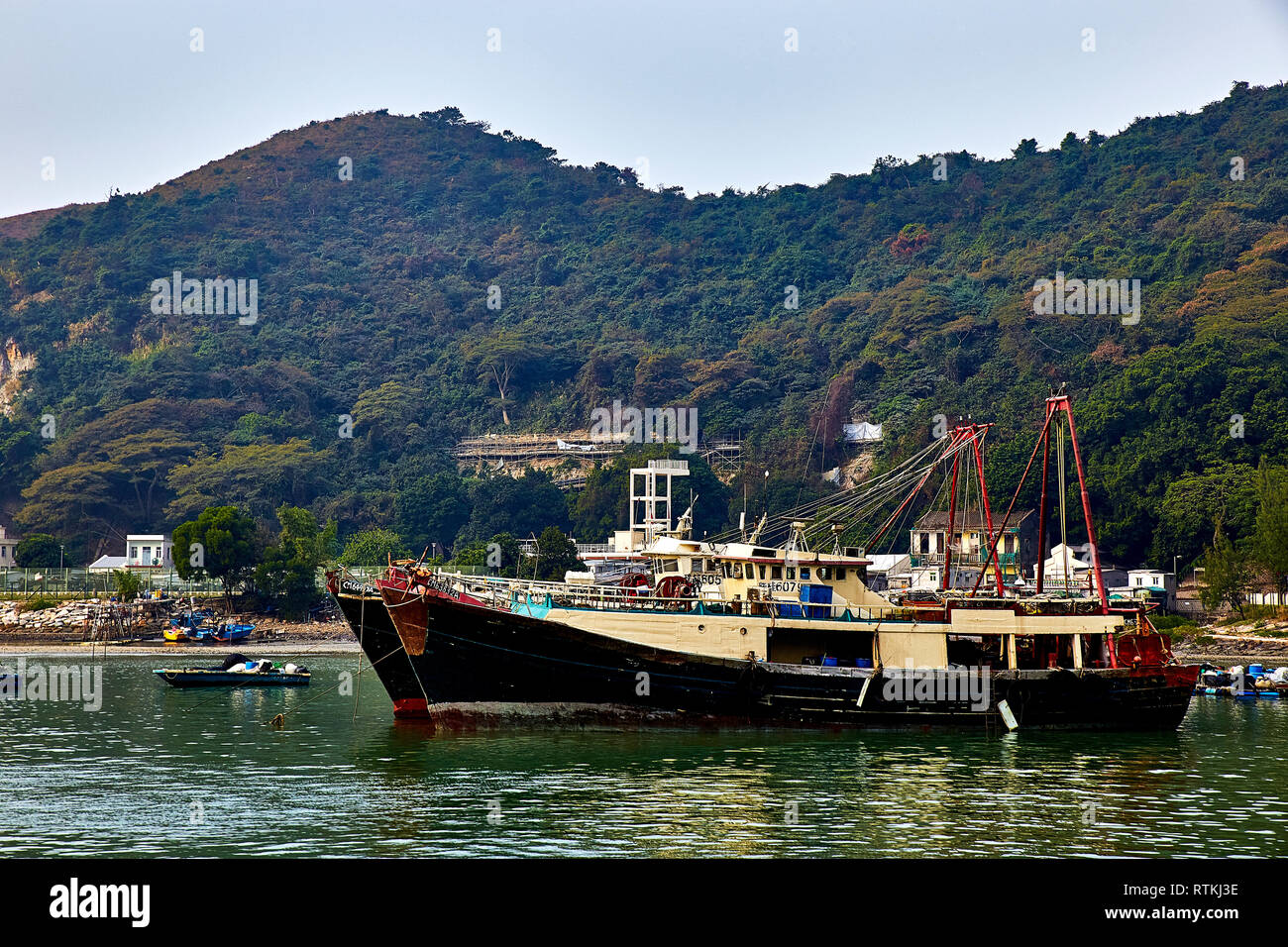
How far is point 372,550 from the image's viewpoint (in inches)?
4478

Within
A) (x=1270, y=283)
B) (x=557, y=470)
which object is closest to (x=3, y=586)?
(x=557, y=470)

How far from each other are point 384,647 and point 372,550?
75.8 m

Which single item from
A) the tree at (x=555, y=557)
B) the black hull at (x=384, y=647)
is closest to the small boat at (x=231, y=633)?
the tree at (x=555, y=557)

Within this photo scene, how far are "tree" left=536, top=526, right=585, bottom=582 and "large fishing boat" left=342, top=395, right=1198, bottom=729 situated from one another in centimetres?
Answer: 5635

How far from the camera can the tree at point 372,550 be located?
367ft

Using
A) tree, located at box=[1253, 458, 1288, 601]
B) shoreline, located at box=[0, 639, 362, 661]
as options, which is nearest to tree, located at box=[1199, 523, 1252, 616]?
tree, located at box=[1253, 458, 1288, 601]

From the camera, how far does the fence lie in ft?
322

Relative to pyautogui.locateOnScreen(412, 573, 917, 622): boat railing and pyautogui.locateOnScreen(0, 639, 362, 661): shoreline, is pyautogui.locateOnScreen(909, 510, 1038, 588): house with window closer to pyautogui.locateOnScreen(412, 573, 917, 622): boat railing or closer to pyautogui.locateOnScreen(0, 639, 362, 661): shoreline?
pyautogui.locateOnScreen(412, 573, 917, 622): boat railing

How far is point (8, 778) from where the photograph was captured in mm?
30734

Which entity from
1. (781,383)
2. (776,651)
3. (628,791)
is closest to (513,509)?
(781,383)

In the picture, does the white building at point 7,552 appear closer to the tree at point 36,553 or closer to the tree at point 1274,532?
the tree at point 36,553

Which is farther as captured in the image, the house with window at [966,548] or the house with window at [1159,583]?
the house with window at [1159,583]

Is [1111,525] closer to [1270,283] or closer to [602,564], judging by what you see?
[602,564]

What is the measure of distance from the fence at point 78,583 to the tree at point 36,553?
7266 mm
